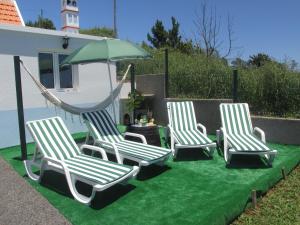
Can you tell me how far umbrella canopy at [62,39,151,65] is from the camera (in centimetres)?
661

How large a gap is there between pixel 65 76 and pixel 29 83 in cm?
144

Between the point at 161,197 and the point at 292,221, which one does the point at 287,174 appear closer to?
the point at 292,221

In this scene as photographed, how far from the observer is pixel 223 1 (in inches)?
795

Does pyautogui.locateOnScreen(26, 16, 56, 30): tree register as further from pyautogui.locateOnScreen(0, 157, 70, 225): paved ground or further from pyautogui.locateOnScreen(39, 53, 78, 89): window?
pyautogui.locateOnScreen(0, 157, 70, 225): paved ground

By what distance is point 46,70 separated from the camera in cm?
984

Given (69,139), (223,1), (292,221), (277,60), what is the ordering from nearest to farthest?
1. (292,221)
2. (69,139)
3. (277,60)
4. (223,1)

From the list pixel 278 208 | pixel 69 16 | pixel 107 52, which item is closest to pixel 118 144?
pixel 107 52

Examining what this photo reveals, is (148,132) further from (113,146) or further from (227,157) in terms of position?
(227,157)

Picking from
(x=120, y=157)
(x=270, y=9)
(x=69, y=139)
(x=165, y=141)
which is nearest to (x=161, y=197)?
(x=120, y=157)

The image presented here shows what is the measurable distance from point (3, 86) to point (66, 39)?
2434 millimetres

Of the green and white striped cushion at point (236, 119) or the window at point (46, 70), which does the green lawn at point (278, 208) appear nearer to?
the green and white striped cushion at point (236, 119)

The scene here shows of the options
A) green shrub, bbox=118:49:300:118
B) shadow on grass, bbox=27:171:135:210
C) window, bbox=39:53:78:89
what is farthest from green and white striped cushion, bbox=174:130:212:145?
window, bbox=39:53:78:89

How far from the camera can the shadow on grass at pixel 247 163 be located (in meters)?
6.40

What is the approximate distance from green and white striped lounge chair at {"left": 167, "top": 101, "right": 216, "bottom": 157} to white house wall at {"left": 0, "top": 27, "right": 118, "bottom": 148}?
12.0 ft
